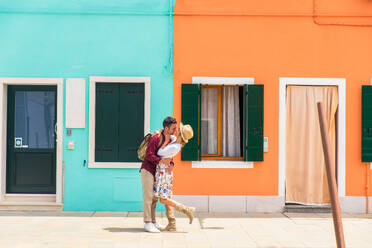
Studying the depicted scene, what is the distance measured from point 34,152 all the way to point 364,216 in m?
6.29

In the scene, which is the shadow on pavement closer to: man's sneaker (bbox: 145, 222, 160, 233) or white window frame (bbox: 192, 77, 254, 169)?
man's sneaker (bbox: 145, 222, 160, 233)

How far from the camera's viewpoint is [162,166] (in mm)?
6914

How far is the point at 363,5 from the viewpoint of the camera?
9016 mm

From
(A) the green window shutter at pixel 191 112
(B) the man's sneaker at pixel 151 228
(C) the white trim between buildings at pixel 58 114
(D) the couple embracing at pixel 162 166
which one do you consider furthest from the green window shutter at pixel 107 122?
(B) the man's sneaker at pixel 151 228

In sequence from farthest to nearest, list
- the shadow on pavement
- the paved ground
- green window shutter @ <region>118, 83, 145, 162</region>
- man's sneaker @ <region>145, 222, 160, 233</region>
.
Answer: green window shutter @ <region>118, 83, 145, 162</region>, the shadow on pavement, man's sneaker @ <region>145, 222, 160, 233</region>, the paved ground

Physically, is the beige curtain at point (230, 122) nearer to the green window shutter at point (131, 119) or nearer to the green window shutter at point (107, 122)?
the green window shutter at point (131, 119)

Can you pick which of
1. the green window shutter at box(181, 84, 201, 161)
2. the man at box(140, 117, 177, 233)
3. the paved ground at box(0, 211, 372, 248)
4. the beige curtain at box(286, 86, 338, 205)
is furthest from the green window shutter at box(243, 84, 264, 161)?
the man at box(140, 117, 177, 233)

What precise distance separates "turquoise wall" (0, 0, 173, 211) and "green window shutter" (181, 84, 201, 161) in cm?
30

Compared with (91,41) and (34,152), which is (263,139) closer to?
(91,41)

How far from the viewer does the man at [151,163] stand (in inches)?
272

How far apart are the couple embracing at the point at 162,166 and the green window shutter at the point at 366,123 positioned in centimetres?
379

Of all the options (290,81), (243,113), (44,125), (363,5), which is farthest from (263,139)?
(44,125)

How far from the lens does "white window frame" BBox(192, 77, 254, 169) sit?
8867 millimetres

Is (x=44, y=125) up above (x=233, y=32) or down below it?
below
